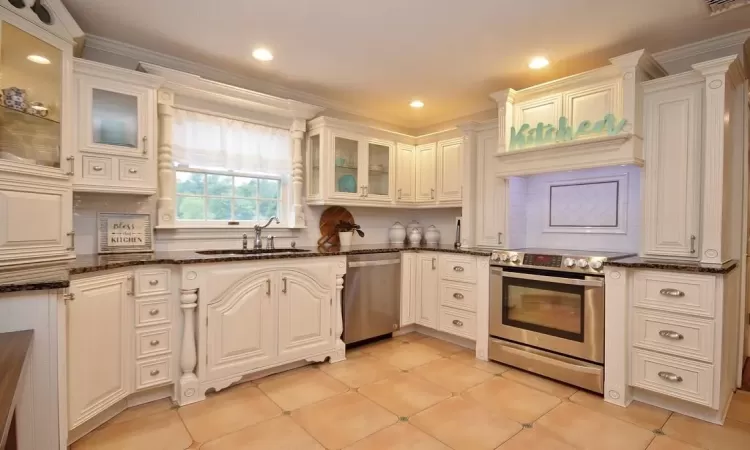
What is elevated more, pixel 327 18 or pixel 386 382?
pixel 327 18

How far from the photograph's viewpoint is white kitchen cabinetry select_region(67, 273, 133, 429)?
1921 millimetres

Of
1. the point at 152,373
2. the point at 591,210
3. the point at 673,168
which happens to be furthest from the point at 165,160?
→ the point at 673,168

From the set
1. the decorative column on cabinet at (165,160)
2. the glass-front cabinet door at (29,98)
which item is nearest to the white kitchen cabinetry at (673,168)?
the decorative column on cabinet at (165,160)

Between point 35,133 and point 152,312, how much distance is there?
3.88 feet

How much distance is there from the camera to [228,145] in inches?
126

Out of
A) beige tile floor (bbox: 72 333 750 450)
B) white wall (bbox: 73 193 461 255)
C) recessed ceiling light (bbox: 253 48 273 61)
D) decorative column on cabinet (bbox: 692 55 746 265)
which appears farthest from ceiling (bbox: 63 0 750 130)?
beige tile floor (bbox: 72 333 750 450)

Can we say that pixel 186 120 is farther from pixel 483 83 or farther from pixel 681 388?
pixel 681 388

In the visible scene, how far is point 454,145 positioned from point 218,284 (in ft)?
8.66

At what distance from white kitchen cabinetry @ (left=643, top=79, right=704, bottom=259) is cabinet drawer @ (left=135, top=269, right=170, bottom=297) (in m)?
3.25

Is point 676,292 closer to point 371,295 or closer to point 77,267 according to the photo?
point 371,295

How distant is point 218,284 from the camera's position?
2514 mm

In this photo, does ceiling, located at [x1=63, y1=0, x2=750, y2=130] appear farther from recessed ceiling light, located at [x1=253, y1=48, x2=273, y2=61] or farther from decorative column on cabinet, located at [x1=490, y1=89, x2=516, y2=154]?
decorative column on cabinet, located at [x1=490, y1=89, x2=516, y2=154]

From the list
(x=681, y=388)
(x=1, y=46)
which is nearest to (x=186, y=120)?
(x=1, y=46)

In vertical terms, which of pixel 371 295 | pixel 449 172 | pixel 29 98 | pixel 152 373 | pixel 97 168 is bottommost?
pixel 152 373
